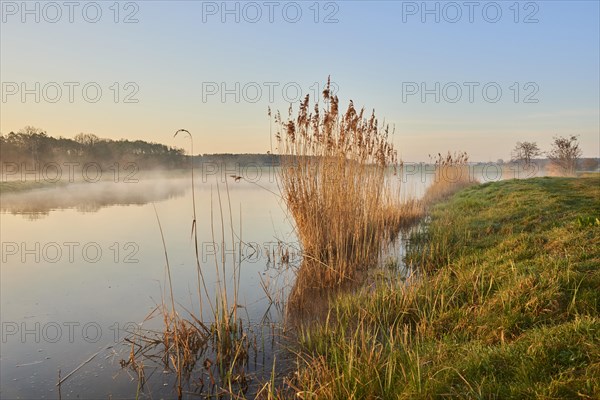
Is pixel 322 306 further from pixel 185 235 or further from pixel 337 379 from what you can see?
pixel 185 235

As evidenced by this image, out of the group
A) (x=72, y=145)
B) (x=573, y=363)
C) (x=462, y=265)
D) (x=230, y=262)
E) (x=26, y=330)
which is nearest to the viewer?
(x=573, y=363)

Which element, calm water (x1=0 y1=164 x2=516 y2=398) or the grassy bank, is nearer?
the grassy bank

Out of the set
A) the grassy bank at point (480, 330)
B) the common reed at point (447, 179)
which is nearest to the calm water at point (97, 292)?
the grassy bank at point (480, 330)

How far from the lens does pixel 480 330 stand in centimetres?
329

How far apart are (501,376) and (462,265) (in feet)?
9.74

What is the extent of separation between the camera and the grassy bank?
240 cm

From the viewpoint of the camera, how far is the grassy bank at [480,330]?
240 cm

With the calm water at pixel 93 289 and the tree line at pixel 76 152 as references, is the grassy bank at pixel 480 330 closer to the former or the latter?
the calm water at pixel 93 289

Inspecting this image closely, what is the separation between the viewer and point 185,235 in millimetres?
9938

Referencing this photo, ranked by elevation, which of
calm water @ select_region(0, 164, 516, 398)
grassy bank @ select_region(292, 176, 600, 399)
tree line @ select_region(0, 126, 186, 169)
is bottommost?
calm water @ select_region(0, 164, 516, 398)

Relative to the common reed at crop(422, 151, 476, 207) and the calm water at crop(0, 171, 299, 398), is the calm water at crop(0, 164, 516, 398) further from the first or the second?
the common reed at crop(422, 151, 476, 207)

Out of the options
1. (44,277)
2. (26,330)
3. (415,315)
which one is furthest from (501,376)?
(44,277)

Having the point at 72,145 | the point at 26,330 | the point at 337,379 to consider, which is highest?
the point at 72,145

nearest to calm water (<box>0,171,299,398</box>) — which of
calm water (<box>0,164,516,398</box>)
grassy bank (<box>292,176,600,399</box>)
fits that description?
calm water (<box>0,164,516,398</box>)
